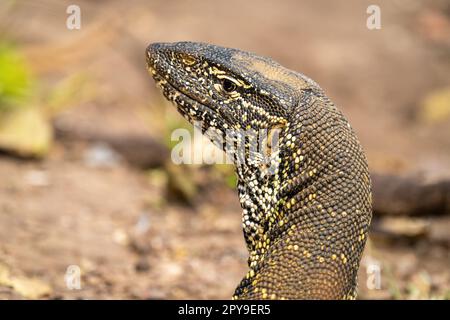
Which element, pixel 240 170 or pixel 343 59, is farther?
pixel 343 59

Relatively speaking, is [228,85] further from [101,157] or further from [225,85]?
[101,157]

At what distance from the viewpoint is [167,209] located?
7801mm

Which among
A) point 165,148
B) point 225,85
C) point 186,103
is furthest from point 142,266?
point 165,148

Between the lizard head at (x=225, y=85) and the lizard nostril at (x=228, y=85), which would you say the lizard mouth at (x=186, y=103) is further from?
the lizard nostril at (x=228, y=85)

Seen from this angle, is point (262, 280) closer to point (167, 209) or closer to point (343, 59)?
point (167, 209)

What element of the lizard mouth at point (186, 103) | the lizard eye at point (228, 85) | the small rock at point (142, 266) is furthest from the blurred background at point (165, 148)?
the lizard eye at point (228, 85)

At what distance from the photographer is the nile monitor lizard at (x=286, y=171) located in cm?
328

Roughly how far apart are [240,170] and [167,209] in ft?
13.7

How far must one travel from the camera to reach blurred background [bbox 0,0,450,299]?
5898 millimetres

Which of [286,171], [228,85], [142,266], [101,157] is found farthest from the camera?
[101,157]

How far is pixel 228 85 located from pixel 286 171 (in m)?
0.60

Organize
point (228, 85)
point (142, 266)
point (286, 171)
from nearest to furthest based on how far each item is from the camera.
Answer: point (286, 171) → point (228, 85) → point (142, 266)

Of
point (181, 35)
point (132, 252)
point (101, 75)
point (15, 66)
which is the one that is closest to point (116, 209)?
point (132, 252)

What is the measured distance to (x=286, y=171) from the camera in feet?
11.6
